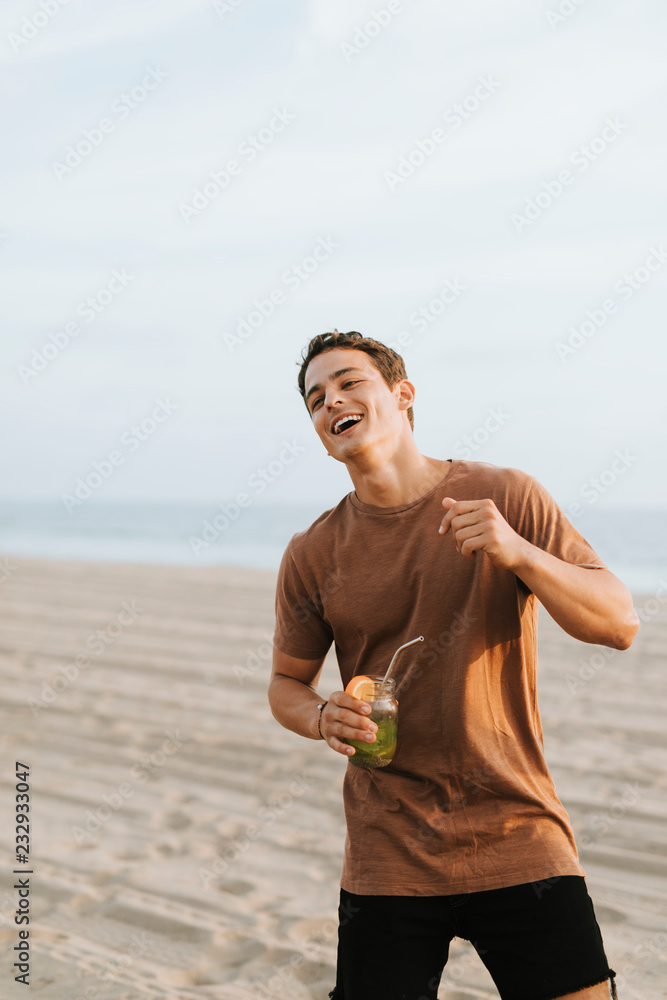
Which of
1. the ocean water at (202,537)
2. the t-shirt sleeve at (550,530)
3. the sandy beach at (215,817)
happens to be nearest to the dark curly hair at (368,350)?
the t-shirt sleeve at (550,530)

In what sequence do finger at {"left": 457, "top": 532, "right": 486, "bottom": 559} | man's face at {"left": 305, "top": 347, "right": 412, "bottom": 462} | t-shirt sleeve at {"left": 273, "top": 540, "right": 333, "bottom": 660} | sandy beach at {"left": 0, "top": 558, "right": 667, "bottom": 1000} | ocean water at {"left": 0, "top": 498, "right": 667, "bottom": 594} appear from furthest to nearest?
ocean water at {"left": 0, "top": 498, "right": 667, "bottom": 594} → sandy beach at {"left": 0, "top": 558, "right": 667, "bottom": 1000} → t-shirt sleeve at {"left": 273, "top": 540, "right": 333, "bottom": 660} → man's face at {"left": 305, "top": 347, "right": 412, "bottom": 462} → finger at {"left": 457, "top": 532, "right": 486, "bottom": 559}

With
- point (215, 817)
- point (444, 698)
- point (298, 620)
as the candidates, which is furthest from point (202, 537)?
point (444, 698)

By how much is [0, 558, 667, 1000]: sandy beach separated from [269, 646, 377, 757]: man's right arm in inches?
59.5

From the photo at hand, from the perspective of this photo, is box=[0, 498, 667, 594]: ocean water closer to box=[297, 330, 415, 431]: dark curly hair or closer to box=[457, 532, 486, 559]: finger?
box=[297, 330, 415, 431]: dark curly hair

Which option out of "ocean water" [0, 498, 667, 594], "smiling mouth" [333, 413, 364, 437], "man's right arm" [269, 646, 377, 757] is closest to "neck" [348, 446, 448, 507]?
"smiling mouth" [333, 413, 364, 437]

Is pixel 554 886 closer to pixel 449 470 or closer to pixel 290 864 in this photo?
pixel 449 470

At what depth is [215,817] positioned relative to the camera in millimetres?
5227

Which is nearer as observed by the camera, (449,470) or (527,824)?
(527,824)

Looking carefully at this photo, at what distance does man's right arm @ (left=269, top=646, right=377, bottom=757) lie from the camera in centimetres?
231

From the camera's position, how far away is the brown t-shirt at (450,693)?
2.34 m

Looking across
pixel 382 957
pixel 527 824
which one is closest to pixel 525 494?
pixel 527 824

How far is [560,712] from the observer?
23.6 ft

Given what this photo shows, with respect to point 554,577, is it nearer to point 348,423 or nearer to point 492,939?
point 348,423

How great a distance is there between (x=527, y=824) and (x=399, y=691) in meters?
0.50
